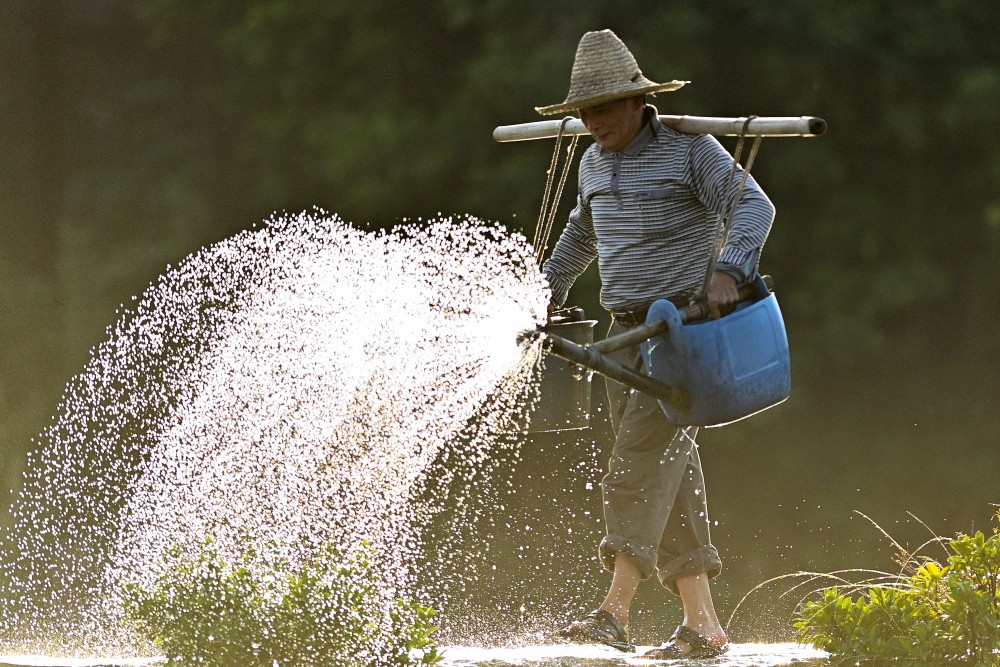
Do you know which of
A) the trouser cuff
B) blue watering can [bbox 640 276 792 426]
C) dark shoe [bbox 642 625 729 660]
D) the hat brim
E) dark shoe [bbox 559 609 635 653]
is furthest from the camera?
the trouser cuff

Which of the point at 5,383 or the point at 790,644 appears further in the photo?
the point at 5,383

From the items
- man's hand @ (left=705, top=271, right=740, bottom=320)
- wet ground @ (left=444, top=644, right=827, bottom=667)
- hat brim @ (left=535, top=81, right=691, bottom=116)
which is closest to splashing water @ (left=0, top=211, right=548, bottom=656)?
wet ground @ (left=444, top=644, right=827, bottom=667)

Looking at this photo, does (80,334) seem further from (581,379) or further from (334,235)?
(581,379)

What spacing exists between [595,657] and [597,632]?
0.24 metres

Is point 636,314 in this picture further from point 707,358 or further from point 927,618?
point 927,618

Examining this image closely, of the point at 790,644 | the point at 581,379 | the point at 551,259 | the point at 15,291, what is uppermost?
the point at 15,291

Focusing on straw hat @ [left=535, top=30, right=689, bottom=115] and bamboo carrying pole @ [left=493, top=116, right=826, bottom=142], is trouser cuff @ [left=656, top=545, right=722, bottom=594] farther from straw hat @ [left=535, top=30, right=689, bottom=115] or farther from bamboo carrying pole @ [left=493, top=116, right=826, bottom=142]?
straw hat @ [left=535, top=30, right=689, bottom=115]

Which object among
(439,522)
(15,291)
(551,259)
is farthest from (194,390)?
(15,291)

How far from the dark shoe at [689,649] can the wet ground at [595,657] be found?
32 millimetres

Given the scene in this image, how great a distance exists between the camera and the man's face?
4379 mm

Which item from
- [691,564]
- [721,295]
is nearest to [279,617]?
[691,564]

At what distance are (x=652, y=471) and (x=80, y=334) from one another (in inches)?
360

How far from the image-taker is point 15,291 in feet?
44.1

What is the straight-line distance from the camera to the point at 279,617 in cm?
407
